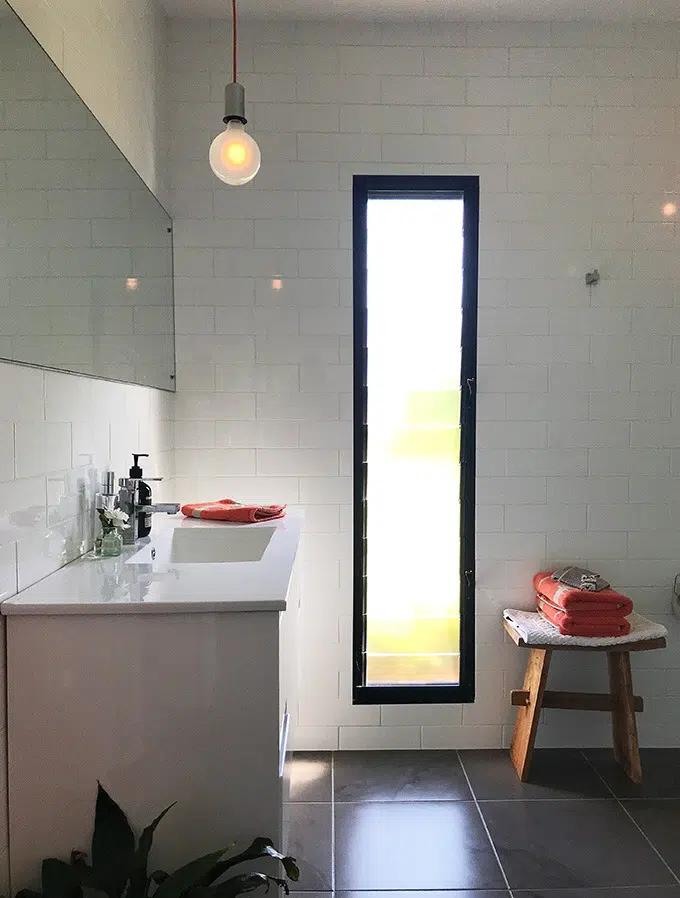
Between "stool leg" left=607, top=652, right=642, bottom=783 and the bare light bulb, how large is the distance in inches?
90.2

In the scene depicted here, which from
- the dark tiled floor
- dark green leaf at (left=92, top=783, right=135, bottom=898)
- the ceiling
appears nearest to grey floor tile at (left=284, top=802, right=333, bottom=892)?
the dark tiled floor

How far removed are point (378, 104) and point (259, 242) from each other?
0.75m

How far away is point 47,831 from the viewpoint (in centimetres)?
153

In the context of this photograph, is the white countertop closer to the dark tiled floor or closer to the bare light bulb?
the bare light bulb

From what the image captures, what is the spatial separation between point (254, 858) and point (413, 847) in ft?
3.87

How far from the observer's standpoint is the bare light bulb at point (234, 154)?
6.70 ft

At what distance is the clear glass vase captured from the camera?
2.02m

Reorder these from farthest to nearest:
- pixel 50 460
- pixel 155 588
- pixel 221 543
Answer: pixel 221 543
pixel 50 460
pixel 155 588

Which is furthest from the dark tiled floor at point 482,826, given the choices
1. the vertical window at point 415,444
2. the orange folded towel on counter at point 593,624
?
the orange folded towel on counter at point 593,624

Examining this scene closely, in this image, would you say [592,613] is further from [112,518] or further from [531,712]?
[112,518]

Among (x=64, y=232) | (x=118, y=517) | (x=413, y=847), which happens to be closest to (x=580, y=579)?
(x=413, y=847)

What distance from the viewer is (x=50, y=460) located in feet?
5.90

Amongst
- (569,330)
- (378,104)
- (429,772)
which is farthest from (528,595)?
(378,104)

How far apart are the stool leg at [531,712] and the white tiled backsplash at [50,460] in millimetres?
1763
